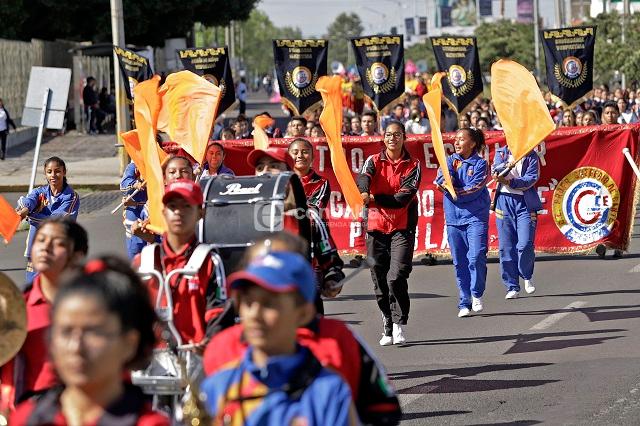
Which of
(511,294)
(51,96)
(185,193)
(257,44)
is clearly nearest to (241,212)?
(185,193)

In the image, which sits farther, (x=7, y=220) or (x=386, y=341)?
(x=386, y=341)

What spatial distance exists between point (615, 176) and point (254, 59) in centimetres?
15793

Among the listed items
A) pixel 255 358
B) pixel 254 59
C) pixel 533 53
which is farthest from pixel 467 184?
pixel 254 59

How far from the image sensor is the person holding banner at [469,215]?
42.2 ft

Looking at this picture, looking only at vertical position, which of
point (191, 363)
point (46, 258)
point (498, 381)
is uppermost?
point (46, 258)

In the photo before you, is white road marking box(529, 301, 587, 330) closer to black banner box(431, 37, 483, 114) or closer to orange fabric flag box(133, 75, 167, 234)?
orange fabric flag box(133, 75, 167, 234)

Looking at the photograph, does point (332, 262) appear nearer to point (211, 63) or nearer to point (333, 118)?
point (333, 118)

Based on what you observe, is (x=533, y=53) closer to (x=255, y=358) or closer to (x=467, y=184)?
(x=467, y=184)

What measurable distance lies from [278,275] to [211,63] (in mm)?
17760

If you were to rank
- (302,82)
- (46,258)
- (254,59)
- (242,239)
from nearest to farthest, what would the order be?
(46,258) → (242,239) → (302,82) → (254,59)

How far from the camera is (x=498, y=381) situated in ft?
33.0

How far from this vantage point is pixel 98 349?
340 centimetres

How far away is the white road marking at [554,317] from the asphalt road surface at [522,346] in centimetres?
1

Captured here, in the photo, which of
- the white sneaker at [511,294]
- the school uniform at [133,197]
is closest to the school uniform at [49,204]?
the school uniform at [133,197]
